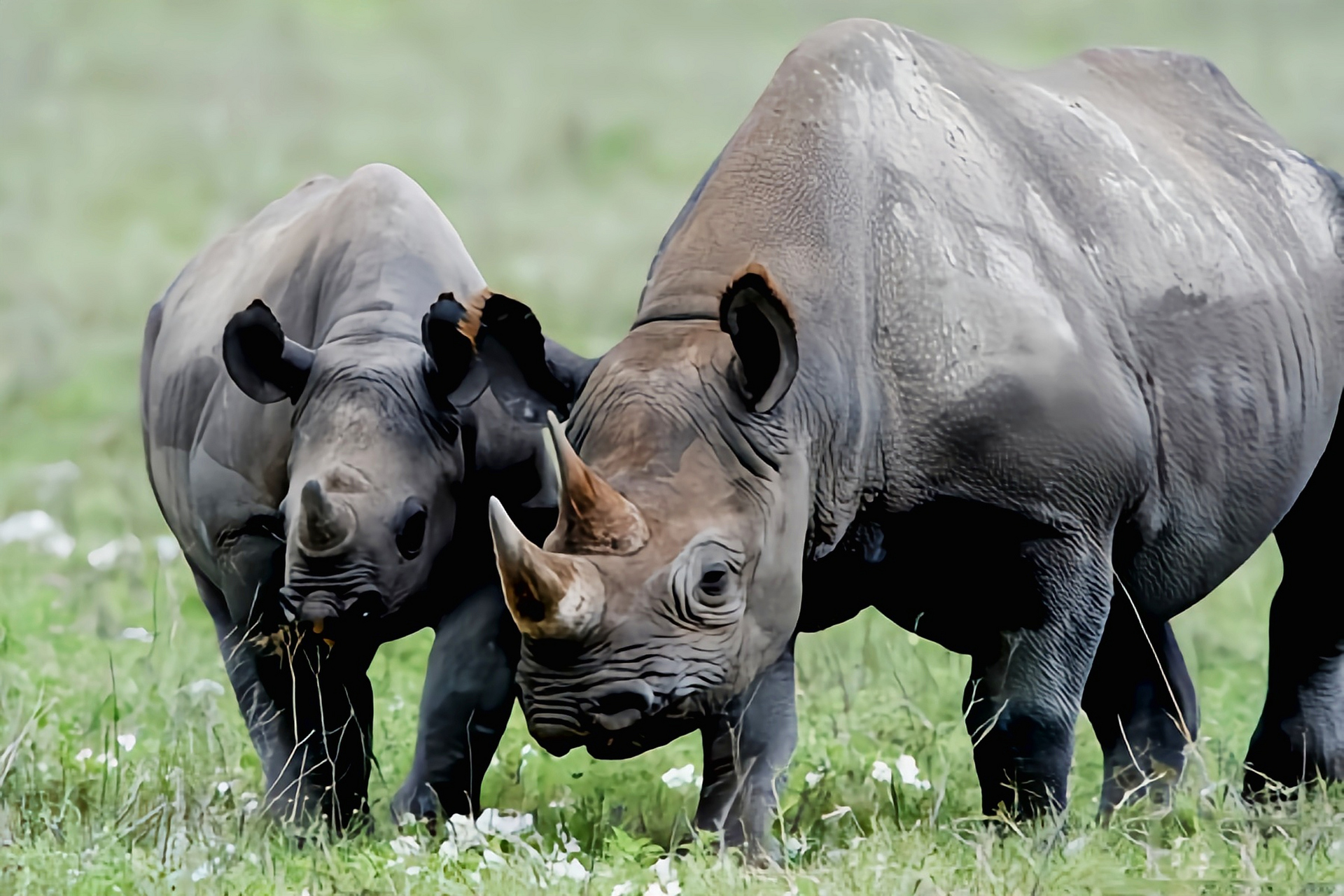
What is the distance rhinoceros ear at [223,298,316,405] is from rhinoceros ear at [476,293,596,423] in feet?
2.41

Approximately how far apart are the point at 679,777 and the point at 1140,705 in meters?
1.63

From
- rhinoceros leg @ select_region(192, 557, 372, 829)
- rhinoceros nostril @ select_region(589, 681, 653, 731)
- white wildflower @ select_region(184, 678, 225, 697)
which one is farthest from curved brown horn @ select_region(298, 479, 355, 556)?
white wildflower @ select_region(184, 678, 225, 697)

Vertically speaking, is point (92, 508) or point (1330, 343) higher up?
point (1330, 343)

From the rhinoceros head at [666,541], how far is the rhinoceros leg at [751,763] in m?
0.45

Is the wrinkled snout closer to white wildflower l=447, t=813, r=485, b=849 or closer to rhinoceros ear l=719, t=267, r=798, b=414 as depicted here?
white wildflower l=447, t=813, r=485, b=849

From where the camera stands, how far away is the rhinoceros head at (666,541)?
5027mm

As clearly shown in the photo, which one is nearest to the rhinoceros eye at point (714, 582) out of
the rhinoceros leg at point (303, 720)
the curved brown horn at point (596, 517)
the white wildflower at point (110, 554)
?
the curved brown horn at point (596, 517)

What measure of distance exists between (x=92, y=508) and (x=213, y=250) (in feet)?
19.9

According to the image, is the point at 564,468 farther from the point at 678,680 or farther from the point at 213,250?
the point at 213,250

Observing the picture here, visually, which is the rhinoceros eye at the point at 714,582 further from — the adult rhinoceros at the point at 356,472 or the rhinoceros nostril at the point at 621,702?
the adult rhinoceros at the point at 356,472

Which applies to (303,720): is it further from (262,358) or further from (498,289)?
(498,289)

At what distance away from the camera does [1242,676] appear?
32.0 ft

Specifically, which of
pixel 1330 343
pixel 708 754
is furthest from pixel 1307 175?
pixel 708 754

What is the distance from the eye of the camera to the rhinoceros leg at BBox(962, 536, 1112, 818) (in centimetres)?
601
